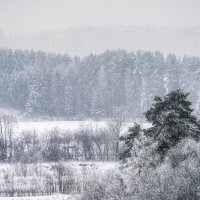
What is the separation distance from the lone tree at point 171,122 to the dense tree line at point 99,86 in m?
103

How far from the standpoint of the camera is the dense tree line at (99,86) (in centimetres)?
16450

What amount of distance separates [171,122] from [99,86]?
126 metres

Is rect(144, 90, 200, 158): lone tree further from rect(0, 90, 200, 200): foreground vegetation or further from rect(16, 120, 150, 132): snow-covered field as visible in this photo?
rect(16, 120, 150, 132): snow-covered field

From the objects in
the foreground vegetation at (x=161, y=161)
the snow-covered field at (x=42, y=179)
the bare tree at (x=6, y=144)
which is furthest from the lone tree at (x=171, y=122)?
the bare tree at (x=6, y=144)

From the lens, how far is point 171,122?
50000 millimetres

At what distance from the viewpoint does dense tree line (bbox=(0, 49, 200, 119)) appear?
540ft

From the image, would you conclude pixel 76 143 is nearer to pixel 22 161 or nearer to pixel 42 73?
pixel 22 161

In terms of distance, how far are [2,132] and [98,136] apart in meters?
24.7

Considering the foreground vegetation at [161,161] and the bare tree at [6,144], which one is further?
the bare tree at [6,144]

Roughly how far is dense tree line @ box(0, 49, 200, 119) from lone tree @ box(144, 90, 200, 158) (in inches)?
4041

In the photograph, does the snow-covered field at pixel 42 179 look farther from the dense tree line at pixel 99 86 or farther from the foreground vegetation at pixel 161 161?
the dense tree line at pixel 99 86

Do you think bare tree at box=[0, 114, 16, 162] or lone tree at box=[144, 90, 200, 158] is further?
bare tree at box=[0, 114, 16, 162]

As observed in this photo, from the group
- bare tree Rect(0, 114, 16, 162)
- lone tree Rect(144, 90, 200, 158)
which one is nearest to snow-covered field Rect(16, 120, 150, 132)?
bare tree Rect(0, 114, 16, 162)

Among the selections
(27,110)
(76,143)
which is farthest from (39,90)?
(76,143)
